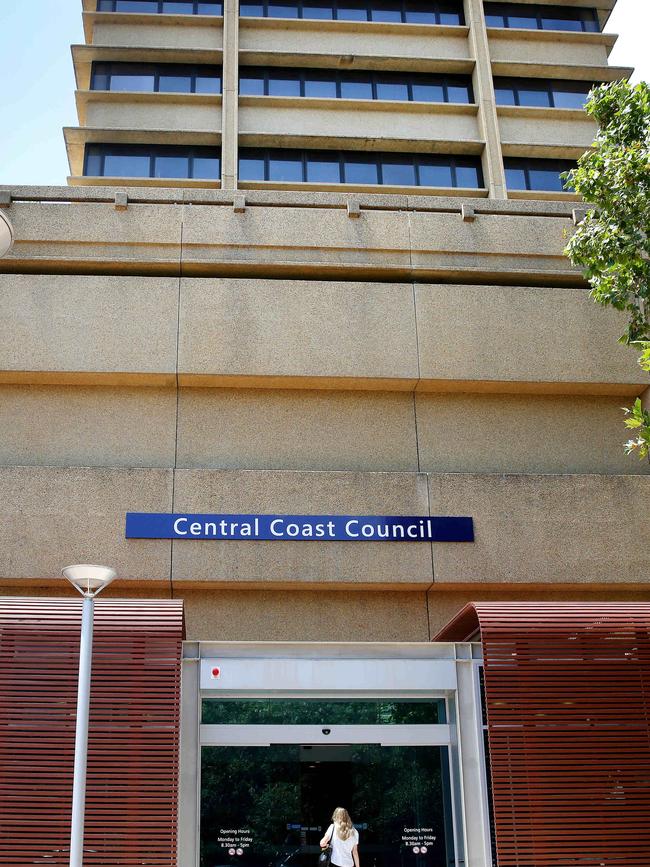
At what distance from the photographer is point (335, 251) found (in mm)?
16391

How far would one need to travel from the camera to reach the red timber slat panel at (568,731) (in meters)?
10.9

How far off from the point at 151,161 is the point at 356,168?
A: 6.27m

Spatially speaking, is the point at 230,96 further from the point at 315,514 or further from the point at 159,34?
the point at 315,514

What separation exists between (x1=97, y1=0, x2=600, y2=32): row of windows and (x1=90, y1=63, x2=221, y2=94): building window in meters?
1.98

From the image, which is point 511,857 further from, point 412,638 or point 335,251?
point 335,251

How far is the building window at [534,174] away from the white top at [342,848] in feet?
74.4

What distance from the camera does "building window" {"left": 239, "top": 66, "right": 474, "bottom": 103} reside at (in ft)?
96.1

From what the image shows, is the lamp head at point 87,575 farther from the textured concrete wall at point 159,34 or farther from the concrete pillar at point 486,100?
the textured concrete wall at point 159,34

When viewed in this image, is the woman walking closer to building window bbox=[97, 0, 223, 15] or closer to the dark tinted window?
the dark tinted window

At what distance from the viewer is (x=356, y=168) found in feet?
93.7

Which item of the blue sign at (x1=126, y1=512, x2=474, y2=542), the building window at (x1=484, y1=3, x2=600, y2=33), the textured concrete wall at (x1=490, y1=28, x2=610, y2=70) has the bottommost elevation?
the blue sign at (x1=126, y1=512, x2=474, y2=542)

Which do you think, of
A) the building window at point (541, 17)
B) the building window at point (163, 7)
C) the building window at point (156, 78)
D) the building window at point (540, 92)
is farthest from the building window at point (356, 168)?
the building window at point (541, 17)

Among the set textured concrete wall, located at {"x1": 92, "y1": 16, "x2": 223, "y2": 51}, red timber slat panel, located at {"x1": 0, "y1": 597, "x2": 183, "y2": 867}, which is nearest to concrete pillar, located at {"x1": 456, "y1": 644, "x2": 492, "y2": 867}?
red timber slat panel, located at {"x1": 0, "y1": 597, "x2": 183, "y2": 867}

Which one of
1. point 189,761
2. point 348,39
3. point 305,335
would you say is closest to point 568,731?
point 189,761
